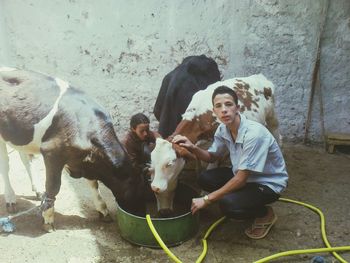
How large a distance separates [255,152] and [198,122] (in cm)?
90

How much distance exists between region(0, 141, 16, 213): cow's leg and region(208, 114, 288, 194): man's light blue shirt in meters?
1.87

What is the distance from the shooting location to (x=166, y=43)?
561 centimetres

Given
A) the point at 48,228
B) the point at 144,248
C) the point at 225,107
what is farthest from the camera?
the point at 48,228

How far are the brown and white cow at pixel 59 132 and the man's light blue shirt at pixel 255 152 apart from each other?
847 millimetres

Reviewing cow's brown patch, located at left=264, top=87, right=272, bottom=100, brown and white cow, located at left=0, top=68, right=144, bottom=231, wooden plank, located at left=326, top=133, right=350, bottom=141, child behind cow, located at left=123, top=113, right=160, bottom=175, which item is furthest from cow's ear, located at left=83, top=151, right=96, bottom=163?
wooden plank, located at left=326, top=133, right=350, bottom=141

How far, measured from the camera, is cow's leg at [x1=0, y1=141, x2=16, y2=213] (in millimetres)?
3834

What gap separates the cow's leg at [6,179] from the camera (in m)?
3.83

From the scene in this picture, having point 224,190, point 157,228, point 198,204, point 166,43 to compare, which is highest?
A: point 166,43

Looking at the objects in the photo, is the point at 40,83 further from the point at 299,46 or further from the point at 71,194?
the point at 299,46

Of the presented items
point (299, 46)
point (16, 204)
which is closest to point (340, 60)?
point (299, 46)

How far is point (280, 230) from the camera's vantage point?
150 inches

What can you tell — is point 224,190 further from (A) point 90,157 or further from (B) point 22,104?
(B) point 22,104

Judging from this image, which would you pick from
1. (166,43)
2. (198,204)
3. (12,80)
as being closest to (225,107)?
(198,204)

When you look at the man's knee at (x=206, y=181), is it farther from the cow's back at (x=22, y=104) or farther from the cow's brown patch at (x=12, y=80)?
the cow's brown patch at (x=12, y=80)
